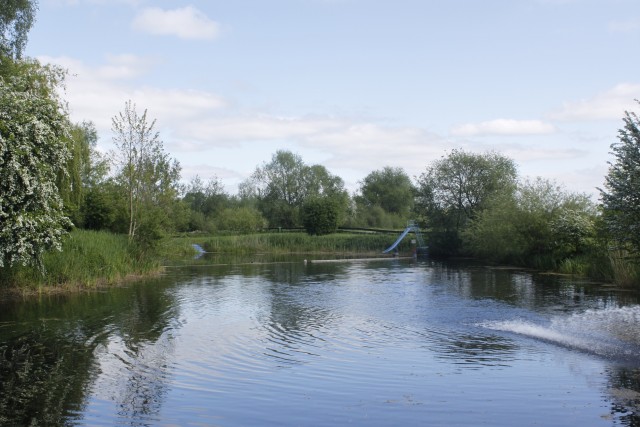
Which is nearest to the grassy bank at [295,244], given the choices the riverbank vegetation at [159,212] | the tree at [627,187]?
the riverbank vegetation at [159,212]

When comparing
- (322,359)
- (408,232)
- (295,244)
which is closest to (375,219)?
(408,232)

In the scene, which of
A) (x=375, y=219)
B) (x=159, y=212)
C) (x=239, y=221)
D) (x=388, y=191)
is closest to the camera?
(x=159, y=212)

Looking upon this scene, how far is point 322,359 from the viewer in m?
12.2

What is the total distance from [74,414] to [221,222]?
68.3 metres

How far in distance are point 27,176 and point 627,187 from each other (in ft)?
57.3

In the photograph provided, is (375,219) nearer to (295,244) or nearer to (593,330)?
(295,244)

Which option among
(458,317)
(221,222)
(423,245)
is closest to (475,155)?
(423,245)

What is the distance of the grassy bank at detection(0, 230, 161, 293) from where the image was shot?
21.2 meters

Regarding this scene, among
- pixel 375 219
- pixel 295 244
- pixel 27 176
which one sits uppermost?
pixel 375 219

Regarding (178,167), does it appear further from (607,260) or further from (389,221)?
(389,221)

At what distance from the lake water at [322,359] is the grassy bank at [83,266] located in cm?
122

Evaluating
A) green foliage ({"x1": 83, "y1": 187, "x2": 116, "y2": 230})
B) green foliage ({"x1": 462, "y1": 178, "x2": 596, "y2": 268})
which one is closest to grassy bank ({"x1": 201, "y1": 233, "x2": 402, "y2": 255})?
green foliage ({"x1": 462, "y1": 178, "x2": 596, "y2": 268})

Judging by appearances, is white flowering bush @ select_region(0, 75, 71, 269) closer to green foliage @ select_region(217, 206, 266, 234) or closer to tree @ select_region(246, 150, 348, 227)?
green foliage @ select_region(217, 206, 266, 234)

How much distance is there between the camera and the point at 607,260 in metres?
28.2
